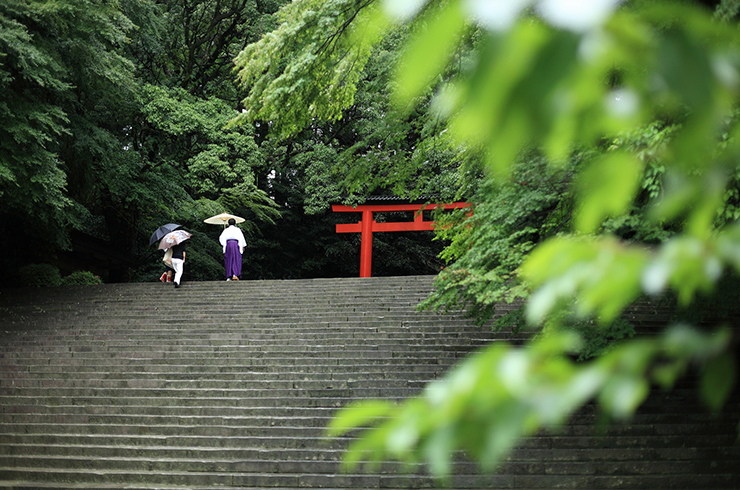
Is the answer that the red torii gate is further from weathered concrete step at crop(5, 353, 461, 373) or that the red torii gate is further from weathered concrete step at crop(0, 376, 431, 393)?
weathered concrete step at crop(0, 376, 431, 393)

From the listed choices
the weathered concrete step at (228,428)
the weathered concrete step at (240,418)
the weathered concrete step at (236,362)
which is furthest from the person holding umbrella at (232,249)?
the weathered concrete step at (228,428)

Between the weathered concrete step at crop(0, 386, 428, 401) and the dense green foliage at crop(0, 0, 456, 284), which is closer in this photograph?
the weathered concrete step at crop(0, 386, 428, 401)

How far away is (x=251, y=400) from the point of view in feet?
27.1

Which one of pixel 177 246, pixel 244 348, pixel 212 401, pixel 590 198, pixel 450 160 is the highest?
pixel 450 160

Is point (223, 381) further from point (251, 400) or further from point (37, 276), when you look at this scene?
point (37, 276)

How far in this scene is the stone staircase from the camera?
639 cm

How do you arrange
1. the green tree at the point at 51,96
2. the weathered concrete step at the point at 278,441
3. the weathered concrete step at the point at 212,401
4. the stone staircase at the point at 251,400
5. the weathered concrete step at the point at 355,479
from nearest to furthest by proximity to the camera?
the weathered concrete step at the point at 355,479
the stone staircase at the point at 251,400
the weathered concrete step at the point at 278,441
the weathered concrete step at the point at 212,401
the green tree at the point at 51,96

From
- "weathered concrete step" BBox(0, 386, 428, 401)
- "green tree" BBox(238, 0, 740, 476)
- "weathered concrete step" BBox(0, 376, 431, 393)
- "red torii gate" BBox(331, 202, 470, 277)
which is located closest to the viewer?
"green tree" BBox(238, 0, 740, 476)

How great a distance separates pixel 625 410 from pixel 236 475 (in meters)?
6.30

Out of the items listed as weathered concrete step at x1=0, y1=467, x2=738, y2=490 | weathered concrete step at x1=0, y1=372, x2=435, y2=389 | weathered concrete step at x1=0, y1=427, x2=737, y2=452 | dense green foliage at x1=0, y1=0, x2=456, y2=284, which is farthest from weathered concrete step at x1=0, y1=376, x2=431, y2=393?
dense green foliage at x1=0, y1=0, x2=456, y2=284

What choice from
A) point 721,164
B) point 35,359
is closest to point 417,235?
point 35,359

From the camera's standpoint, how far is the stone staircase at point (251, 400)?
6.39m

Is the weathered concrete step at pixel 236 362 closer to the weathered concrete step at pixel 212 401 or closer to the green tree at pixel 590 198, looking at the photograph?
the weathered concrete step at pixel 212 401

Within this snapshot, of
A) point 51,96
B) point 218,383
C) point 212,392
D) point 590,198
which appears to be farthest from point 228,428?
point 51,96
